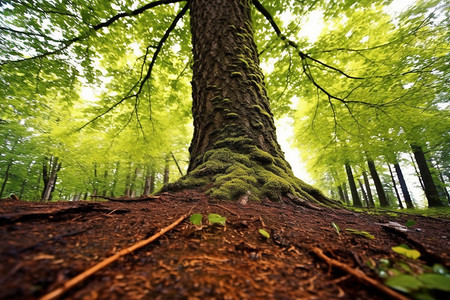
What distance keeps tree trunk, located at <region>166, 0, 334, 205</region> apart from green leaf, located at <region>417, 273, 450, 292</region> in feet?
4.30

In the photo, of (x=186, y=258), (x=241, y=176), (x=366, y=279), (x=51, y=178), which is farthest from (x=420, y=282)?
(x=51, y=178)

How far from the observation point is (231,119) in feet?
8.34

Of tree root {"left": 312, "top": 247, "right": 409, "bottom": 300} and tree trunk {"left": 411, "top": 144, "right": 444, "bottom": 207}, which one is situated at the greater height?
tree trunk {"left": 411, "top": 144, "right": 444, "bottom": 207}

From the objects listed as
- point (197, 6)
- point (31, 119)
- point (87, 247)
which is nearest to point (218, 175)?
point (87, 247)

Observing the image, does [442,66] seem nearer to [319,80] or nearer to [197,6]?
[319,80]

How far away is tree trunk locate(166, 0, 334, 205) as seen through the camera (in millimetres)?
2051

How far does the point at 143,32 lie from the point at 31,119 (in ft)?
29.5

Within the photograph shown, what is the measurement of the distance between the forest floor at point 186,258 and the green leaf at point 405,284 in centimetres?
5

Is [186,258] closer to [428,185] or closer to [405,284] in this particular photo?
[405,284]

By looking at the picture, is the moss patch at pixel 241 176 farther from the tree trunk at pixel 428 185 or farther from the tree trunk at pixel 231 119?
Result: the tree trunk at pixel 428 185

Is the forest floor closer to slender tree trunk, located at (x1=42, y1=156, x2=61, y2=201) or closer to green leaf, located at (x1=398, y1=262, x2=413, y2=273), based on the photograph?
green leaf, located at (x1=398, y1=262, x2=413, y2=273)

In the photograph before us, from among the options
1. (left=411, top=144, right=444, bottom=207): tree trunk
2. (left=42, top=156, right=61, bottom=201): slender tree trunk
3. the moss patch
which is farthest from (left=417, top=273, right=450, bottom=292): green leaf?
(left=42, top=156, right=61, bottom=201): slender tree trunk

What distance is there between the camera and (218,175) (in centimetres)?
209

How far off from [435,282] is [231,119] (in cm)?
226
